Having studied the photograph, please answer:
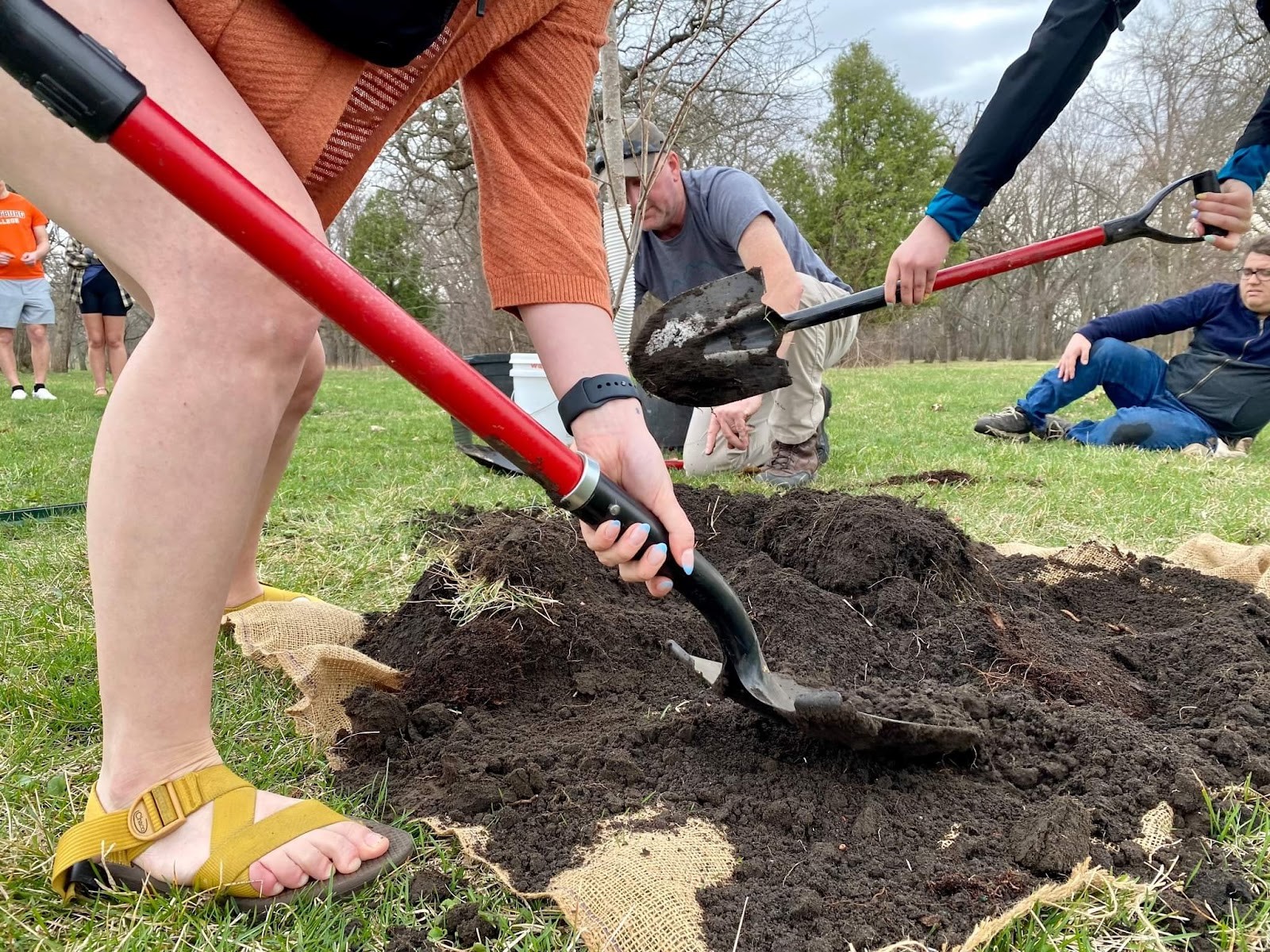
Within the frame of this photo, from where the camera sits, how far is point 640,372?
3348 mm

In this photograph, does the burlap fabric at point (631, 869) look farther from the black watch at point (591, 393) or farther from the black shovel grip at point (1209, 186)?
the black shovel grip at point (1209, 186)

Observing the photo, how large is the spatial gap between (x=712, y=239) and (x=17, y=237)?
26.6ft

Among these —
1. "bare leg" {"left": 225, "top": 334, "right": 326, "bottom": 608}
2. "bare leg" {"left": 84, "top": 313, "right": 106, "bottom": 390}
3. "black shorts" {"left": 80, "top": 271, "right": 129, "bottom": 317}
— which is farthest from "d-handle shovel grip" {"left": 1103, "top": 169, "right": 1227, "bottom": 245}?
"bare leg" {"left": 84, "top": 313, "right": 106, "bottom": 390}

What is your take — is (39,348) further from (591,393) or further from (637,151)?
(591,393)

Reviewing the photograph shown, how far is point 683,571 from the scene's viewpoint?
1.44 metres

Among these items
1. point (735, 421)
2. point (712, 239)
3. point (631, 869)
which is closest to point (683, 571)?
point (631, 869)

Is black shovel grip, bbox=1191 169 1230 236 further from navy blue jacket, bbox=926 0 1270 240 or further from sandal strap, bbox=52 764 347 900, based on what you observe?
sandal strap, bbox=52 764 347 900

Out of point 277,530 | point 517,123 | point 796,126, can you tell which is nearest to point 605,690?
point 517,123

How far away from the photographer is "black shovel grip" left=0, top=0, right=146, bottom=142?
82cm

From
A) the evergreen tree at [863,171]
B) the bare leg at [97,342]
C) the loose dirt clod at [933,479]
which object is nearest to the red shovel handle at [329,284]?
the loose dirt clod at [933,479]

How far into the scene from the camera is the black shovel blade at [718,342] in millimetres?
3250

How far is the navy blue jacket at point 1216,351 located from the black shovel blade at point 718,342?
4.09m

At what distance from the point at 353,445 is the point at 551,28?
17.8 ft

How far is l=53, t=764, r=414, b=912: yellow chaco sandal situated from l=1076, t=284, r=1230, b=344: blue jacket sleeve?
6.34m
